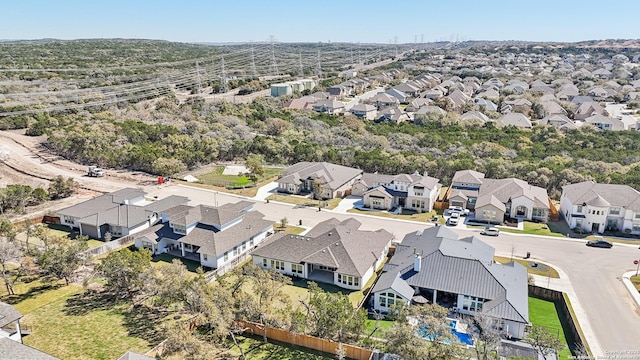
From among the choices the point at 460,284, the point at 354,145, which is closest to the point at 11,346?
the point at 460,284

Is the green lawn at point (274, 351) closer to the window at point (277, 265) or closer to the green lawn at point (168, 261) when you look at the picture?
the window at point (277, 265)

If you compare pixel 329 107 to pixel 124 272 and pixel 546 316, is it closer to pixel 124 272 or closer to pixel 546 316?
pixel 124 272

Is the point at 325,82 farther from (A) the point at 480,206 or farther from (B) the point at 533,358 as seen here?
(B) the point at 533,358

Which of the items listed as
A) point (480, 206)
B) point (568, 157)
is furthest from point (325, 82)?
point (480, 206)

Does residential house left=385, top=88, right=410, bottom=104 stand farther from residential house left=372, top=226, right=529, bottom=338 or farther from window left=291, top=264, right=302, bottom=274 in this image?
window left=291, top=264, right=302, bottom=274

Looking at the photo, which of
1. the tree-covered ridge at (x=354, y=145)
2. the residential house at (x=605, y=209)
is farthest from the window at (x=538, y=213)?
the tree-covered ridge at (x=354, y=145)

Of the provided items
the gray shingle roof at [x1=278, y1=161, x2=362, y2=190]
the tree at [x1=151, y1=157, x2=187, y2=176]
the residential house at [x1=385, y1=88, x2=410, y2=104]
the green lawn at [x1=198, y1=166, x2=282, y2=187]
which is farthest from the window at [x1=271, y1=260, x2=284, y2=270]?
the residential house at [x1=385, y1=88, x2=410, y2=104]
